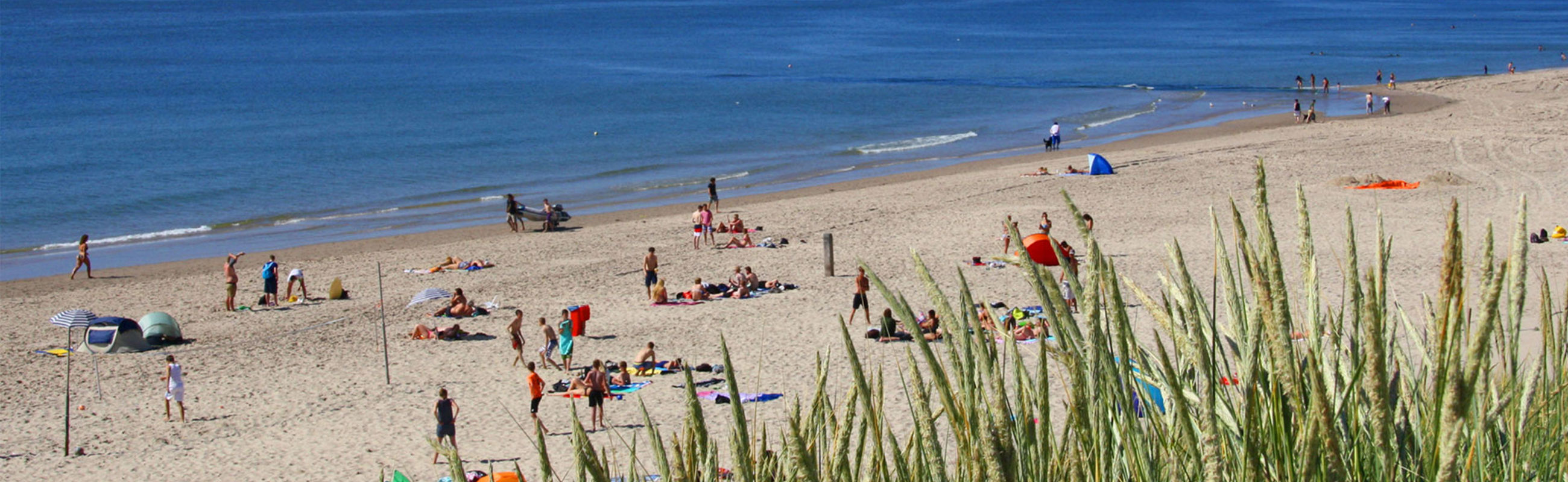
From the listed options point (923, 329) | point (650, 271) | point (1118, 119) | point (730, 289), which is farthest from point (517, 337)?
point (1118, 119)

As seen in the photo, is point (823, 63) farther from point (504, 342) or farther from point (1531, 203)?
point (504, 342)

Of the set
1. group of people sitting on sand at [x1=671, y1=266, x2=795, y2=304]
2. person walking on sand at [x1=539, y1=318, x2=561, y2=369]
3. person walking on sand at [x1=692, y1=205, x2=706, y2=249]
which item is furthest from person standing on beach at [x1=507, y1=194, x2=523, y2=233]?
person walking on sand at [x1=539, y1=318, x2=561, y2=369]

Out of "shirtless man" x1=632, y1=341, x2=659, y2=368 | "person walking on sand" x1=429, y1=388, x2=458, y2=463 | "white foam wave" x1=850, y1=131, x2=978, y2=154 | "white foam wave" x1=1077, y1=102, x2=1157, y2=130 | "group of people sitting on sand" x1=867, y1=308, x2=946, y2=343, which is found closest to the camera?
"person walking on sand" x1=429, y1=388, x2=458, y2=463

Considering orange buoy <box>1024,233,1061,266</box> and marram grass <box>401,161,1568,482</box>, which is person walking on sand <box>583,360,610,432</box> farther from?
marram grass <box>401,161,1568,482</box>

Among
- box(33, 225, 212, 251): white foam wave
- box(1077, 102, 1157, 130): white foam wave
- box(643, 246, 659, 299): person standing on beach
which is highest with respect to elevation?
box(1077, 102, 1157, 130): white foam wave

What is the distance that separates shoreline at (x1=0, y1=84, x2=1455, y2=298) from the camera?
1017 inches

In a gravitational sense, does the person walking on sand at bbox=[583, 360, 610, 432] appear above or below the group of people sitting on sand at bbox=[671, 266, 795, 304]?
below

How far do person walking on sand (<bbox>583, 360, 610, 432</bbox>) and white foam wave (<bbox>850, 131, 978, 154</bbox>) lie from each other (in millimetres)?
31580

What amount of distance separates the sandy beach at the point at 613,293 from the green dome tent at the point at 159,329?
1.25 ft

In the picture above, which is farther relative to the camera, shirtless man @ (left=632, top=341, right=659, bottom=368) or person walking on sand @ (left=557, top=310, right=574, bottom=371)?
person walking on sand @ (left=557, top=310, right=574, bottom=371)

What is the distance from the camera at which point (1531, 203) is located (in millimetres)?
23922

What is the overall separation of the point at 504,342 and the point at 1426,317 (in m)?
15.9

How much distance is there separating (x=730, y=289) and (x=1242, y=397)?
1761 centimetres

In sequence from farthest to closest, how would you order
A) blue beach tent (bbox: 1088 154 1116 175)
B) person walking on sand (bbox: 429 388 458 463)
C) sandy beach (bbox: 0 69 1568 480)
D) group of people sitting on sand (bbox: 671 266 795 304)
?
blue beach tent (bbox: 1088 154 1116 175), group of people sitting on sand (bbox: 671 266 795 304), sandy beach (bbox: 0 69 1568 480), person walking on sand (bbox: 429 388 458 463)
